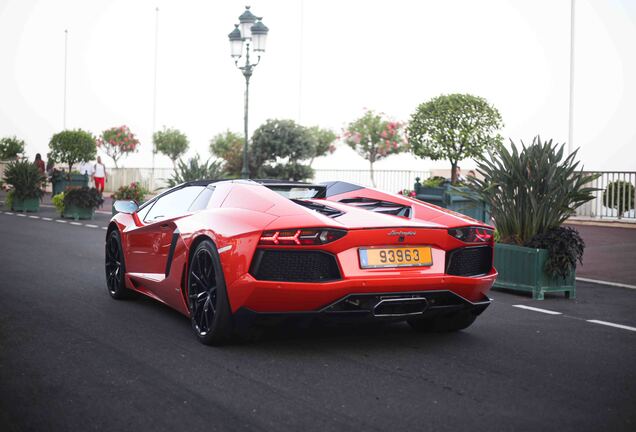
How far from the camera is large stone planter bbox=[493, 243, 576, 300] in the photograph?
9.01m

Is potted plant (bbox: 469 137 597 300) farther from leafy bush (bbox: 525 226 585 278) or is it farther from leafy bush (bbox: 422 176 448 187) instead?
leafy bush (bbox: 422 176 448 187)

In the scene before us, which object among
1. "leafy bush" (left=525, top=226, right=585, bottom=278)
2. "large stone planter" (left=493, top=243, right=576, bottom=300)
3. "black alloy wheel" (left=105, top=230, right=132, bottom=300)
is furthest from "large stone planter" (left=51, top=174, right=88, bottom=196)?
"leafy bush" (left=525, top=226, right=585, bottom=278)

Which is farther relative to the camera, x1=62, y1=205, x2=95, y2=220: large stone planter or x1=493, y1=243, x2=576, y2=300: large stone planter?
x1=62, y1=205, x2=95, y2=220: large stone planter

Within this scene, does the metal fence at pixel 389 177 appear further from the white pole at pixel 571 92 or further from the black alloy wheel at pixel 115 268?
the black alloy wheel at pixel 115 268

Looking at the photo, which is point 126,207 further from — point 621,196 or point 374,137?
point 374,137

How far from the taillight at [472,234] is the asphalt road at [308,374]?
2.66ft

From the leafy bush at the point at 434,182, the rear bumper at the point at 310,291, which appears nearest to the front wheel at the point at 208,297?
the rear bumper at the point at 310,291

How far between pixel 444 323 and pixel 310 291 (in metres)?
1.71

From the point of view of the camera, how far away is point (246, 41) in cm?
2350

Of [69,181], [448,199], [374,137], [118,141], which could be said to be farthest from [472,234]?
[118,141]

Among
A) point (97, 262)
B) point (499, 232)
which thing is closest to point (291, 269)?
point (499, 232)

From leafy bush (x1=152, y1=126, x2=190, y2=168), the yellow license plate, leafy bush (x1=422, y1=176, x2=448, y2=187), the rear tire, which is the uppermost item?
Result: leafy bush (x1=152, y1=126, x2=190, y2=168)

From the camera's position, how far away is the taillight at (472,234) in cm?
572

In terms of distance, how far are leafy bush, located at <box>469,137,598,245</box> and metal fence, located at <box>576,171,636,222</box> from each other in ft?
51.3
